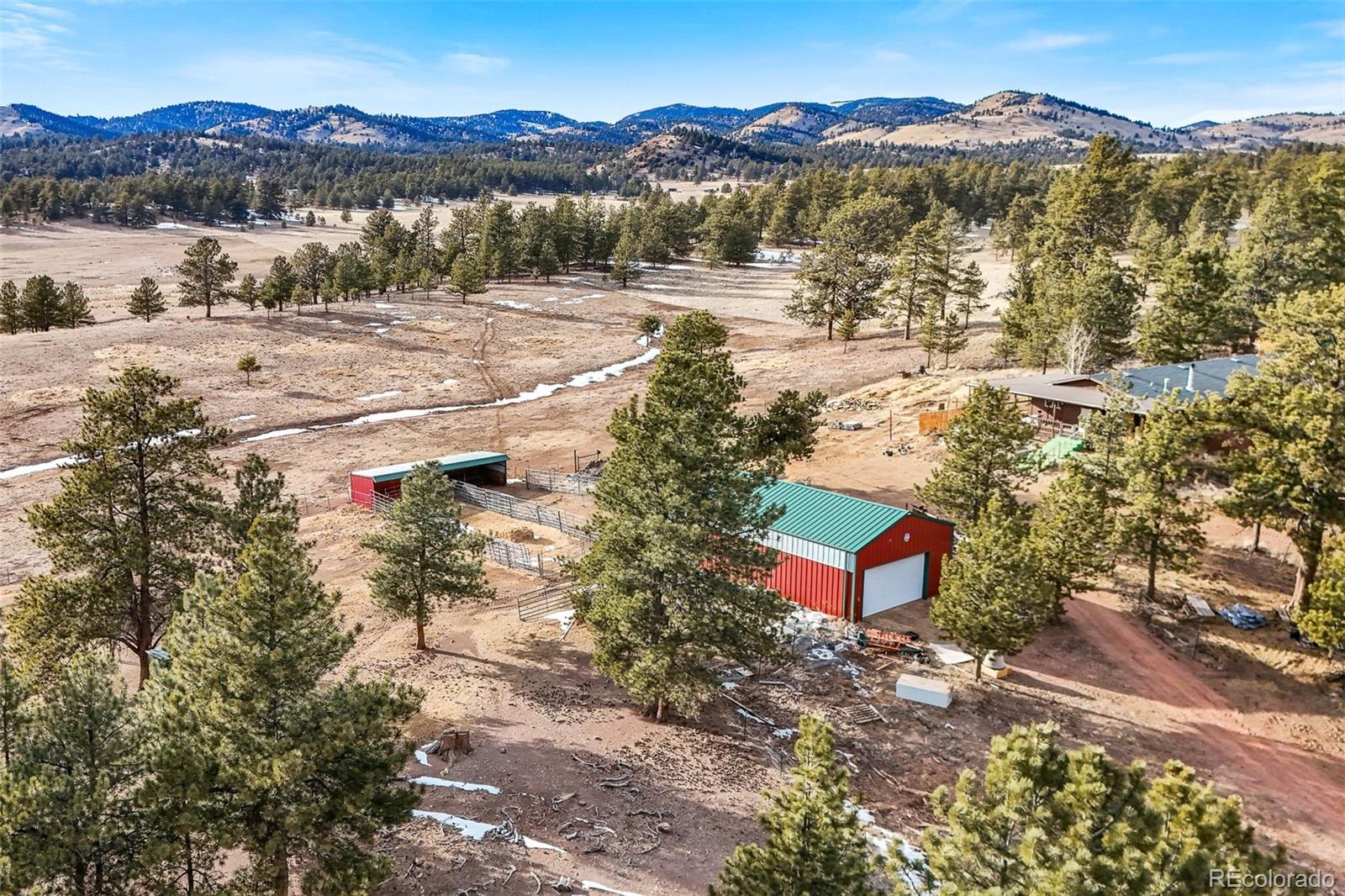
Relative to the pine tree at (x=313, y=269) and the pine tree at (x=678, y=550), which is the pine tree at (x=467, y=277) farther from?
the pine tree at (x=678, y=550)

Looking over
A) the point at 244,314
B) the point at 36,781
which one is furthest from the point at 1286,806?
the point at 244,314

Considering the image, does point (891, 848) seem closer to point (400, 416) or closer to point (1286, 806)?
point (1286, 806)

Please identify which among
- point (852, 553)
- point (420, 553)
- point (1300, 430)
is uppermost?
point (1300, 430)

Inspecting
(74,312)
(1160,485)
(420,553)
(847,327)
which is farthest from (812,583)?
(74,312)

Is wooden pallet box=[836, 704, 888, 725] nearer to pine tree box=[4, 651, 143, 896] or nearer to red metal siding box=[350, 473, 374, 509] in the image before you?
pine tree box=[4, 651, 143, 896]

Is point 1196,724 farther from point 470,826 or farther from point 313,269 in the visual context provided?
point 313,269

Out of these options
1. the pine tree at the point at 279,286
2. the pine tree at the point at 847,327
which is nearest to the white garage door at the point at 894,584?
the pine tree at the point at 847,327
